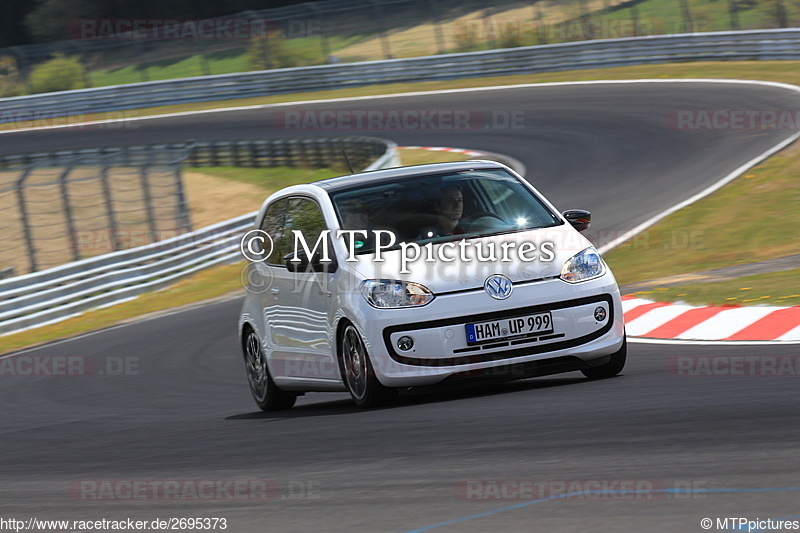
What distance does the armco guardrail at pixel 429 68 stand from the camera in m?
31.4

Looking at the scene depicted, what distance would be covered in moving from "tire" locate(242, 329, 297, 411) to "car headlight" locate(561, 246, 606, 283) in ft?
8.40

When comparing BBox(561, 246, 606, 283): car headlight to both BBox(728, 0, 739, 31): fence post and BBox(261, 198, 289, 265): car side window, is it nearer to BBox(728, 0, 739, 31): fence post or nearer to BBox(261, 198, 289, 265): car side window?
BBox(261, 198, 289, 265): car side window

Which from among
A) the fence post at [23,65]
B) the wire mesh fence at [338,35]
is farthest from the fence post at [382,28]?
the fence post at [23,65]

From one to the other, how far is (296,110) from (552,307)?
3003 cm

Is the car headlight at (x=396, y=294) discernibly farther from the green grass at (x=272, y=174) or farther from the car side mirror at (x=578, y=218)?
the green grass at (x=272, y=174)

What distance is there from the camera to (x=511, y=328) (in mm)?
7301

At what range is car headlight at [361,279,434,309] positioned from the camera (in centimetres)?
730

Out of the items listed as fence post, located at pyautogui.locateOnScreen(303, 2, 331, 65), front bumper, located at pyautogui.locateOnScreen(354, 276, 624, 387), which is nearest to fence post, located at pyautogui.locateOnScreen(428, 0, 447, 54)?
fence post, located at pyautogui.locateOnScreen(303, 2, 331, 65)

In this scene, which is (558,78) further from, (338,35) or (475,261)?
(475,261)

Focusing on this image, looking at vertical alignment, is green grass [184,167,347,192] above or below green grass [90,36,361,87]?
below

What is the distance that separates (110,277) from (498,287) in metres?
13.2

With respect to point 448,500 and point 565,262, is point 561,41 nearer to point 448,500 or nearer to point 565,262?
point 565,262

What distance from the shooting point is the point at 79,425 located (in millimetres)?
9375

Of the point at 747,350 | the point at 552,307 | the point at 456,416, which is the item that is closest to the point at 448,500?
the point at 456,416
